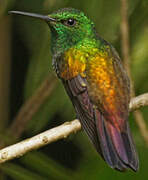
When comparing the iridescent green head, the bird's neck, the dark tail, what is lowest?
the dark tail

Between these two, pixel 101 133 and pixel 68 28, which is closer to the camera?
pixel 101 133

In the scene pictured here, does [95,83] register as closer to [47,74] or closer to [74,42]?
[74,42]

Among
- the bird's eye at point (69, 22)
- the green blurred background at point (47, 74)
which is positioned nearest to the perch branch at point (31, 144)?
the green blurred background at point (47, 74)

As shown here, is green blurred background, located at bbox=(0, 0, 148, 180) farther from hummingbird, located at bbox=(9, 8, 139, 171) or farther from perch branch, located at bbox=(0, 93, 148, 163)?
perch branch, located at bbox=(0, 93, 148, 163)

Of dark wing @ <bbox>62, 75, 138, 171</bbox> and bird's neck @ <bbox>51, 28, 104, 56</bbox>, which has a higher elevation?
bird's neck @ <bbox>51, 28, 104, 56</bbox>

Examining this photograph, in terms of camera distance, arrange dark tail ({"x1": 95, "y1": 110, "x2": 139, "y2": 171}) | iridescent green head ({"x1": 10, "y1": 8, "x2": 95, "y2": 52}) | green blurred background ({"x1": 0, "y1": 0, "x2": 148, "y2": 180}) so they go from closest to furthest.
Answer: dark tail ({"x1": 95, "y1": 110, "x2": 139, "y2": 171}), iridescent green head ({"x1": 10, "y1": 8, "x2": 95, "y2": 52}), green blurred background ({"x1": 0, "y1": 0, "x2": 148, "y2": 180})

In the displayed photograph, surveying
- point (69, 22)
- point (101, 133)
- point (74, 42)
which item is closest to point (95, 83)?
point (101, 133)

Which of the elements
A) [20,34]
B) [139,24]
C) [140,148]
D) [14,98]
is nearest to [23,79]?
[14,98]

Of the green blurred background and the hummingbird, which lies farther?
the green blurred background

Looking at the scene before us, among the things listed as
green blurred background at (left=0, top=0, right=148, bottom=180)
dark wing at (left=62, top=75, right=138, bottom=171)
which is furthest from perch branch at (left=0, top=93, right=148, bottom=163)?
green blurred background at (left=0, top=0, right=148, bottom=180)
